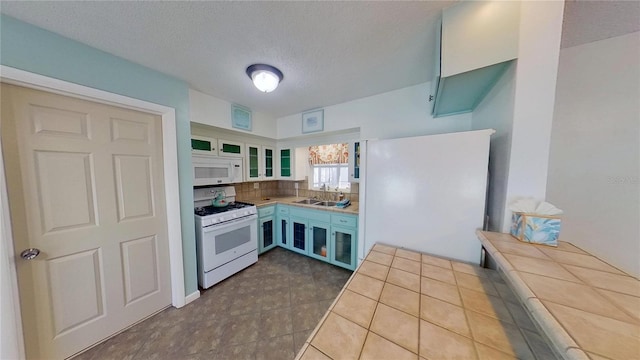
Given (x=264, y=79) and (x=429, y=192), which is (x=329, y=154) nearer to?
(x=264, y=79)

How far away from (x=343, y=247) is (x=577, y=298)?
2.09 m

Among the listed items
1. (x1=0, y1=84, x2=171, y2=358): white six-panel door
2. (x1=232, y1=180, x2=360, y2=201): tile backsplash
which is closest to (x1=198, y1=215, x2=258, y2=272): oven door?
(x1=0, y1=84, x2=171, y2=358): white six-panel door

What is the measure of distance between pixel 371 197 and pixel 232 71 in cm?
170

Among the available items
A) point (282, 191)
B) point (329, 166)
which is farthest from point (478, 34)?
point (282, 191)

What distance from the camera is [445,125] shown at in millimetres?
1929

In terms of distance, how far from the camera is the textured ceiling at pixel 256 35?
1.04 meters

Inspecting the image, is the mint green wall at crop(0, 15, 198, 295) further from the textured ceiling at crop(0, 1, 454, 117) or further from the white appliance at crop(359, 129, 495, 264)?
the white appliance at crop(359, 129, 495, 264)

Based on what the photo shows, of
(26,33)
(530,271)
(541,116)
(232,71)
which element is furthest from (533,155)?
(26,33)

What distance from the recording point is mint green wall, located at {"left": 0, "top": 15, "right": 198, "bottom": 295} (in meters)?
1.10

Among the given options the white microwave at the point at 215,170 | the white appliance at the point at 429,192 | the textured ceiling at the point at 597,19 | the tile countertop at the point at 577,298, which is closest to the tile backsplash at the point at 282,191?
the white microwave at the point at 215,170

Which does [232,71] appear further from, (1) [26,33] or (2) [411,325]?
(2) [411,325]

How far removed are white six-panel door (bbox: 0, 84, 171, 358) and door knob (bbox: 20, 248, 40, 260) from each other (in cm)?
3

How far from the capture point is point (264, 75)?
5.19 feet

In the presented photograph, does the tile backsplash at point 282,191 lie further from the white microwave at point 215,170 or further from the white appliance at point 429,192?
the white appliance at point 429,192
